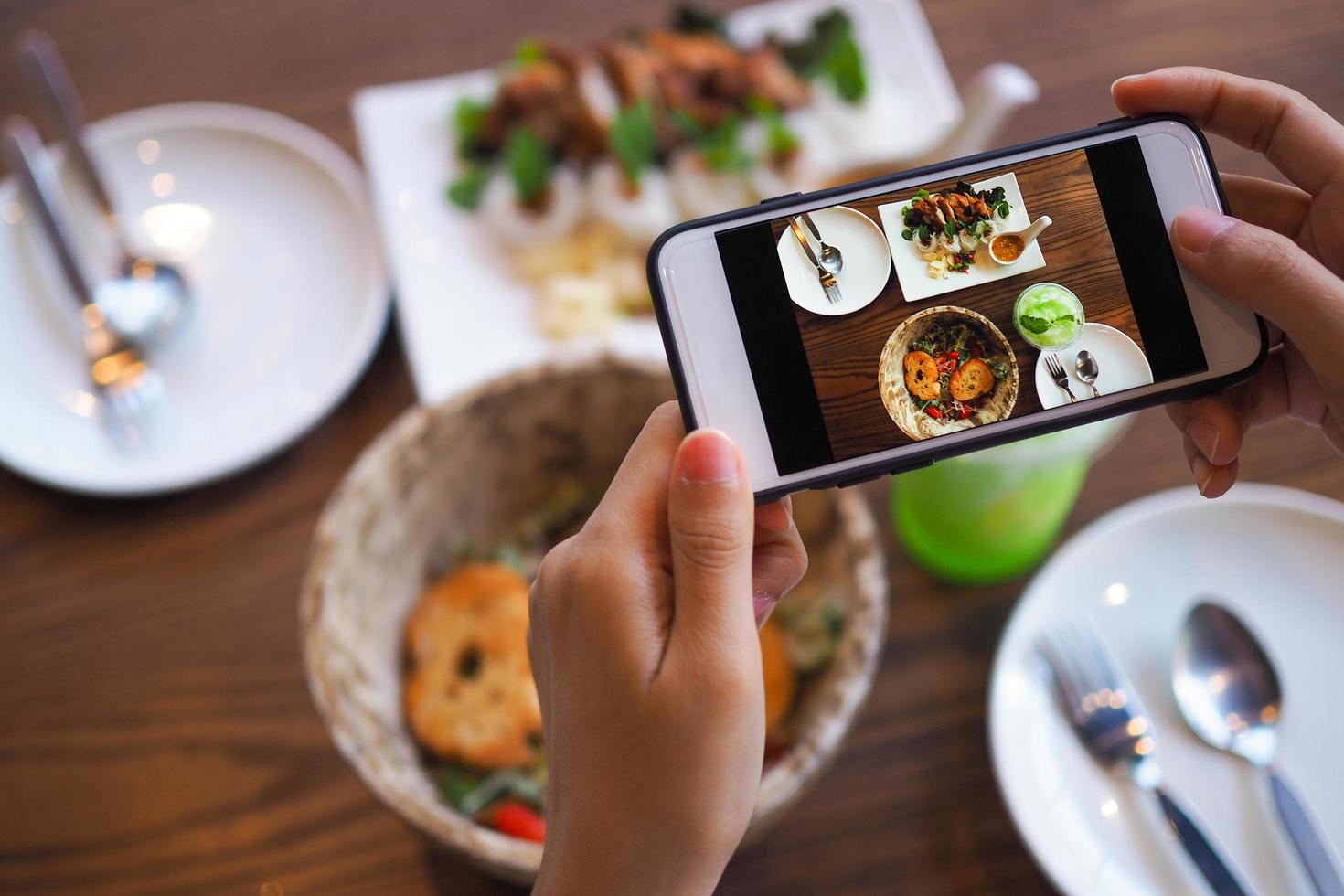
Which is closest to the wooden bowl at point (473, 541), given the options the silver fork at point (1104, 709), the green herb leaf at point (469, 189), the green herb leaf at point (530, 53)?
the silver fork at point (1104, 709)

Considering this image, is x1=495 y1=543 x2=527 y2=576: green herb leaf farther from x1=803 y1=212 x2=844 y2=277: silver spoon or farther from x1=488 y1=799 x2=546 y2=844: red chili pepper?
x1=803 y1=212 x2=844 y2=277: silver spoon

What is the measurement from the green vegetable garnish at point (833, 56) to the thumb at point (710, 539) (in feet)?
2.39

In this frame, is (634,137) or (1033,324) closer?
(1033,324)

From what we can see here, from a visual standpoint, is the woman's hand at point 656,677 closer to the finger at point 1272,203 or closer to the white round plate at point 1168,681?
the white round plate at point 1168,681

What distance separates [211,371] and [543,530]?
0.39m

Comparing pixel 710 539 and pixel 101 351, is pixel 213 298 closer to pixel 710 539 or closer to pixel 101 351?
pixel 101 351

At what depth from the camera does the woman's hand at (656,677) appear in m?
0.40

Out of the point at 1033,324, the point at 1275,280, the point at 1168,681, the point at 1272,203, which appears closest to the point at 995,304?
the point at 1033,324

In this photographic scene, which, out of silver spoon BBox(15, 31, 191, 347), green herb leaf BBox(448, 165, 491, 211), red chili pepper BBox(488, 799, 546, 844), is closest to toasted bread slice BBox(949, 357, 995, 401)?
red chili pepper BBox(488, 799, 546, 844)

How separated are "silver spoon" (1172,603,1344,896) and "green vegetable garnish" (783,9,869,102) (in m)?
0.64

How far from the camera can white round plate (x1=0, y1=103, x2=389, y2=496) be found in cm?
84

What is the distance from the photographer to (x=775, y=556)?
1.60 ft

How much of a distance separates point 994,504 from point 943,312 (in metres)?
0.25

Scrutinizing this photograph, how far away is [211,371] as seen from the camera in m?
0.91
